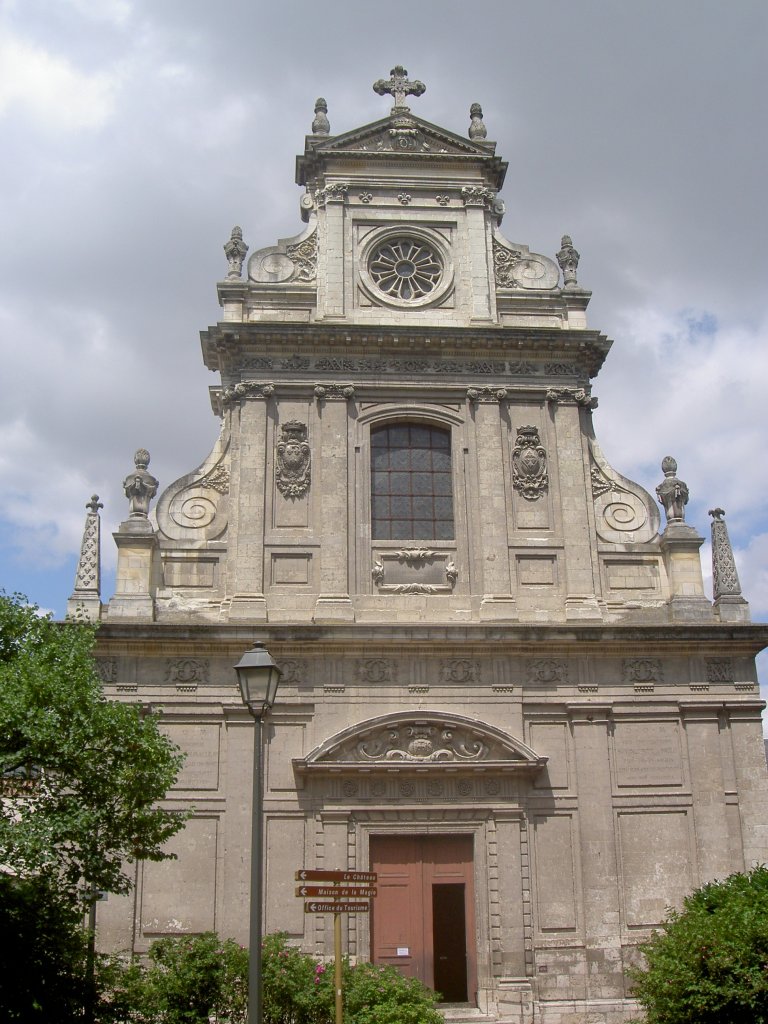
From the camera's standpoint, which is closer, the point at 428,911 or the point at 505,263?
the point at 428,911

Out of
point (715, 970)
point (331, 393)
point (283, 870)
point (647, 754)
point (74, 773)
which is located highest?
point (331, 393)

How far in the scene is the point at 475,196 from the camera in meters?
22.5

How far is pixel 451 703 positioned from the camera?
18562 mm

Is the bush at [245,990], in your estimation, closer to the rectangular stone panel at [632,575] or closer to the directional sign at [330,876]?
the directional sign at [330,876]

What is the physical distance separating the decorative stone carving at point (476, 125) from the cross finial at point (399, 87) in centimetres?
120

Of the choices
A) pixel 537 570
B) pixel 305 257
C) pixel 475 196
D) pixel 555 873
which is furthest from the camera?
pixel 475 196

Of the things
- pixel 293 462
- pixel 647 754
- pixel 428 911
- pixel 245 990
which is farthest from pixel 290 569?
pixel 245 990

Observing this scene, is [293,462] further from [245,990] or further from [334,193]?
[245,990]

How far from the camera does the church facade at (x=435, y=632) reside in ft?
57.7

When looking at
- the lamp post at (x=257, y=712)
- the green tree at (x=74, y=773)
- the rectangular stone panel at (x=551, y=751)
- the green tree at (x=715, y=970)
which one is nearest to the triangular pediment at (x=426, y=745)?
the rectangular stone panel at (x=551, y=751)

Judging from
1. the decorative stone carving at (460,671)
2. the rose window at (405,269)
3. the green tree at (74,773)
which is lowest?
the green tree at (74,773)

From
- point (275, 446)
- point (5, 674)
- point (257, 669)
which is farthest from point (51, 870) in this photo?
point (275, 446)

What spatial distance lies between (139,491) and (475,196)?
30.4 feet

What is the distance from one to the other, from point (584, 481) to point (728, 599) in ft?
11.0
